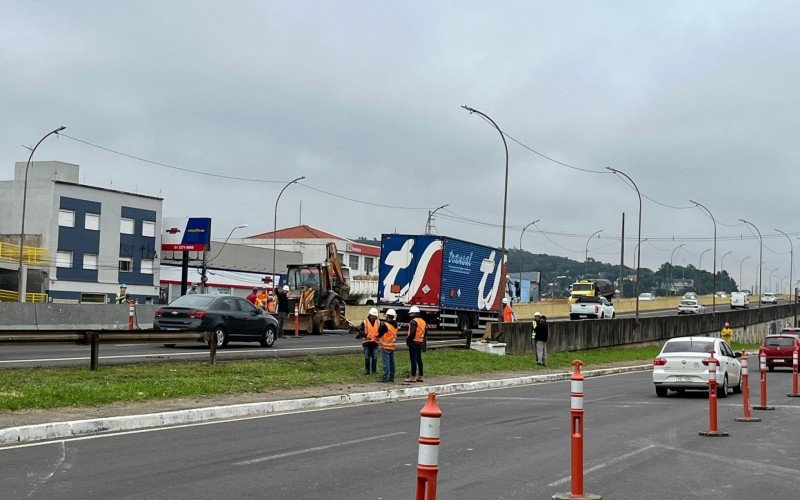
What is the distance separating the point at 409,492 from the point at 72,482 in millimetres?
3283

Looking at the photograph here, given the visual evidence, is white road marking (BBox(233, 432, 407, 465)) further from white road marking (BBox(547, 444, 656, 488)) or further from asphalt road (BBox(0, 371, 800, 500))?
white road marking (BBox(547, 444, 656, 488))

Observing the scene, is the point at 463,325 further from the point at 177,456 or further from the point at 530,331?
the point at 177,456

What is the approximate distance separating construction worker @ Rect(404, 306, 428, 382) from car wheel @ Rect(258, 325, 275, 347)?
25.0 feet

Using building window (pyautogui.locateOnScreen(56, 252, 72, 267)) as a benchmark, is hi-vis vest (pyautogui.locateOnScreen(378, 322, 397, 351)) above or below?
below

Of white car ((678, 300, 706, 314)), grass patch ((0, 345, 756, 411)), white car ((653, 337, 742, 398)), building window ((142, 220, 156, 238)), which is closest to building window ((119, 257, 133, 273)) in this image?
building window ((142, 220, 156, 238))

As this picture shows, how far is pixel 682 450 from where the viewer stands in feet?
43.8

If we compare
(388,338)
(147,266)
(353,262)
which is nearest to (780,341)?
(388,338)

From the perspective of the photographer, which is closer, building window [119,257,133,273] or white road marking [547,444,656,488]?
white road marking [547,444,656,488]

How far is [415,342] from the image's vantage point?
23.7m

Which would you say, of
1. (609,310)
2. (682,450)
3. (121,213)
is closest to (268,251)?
(121,213)

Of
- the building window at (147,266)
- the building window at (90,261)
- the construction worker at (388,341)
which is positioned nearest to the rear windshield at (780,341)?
the construction worker at (388,341)

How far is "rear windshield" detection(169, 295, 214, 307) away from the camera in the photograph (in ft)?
93.4

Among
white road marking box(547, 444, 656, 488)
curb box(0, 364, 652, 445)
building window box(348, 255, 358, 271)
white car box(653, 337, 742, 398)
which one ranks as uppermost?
building window box(348, 255, 358, 271)

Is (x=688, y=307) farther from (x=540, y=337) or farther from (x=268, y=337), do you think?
(x=268, y=337)
